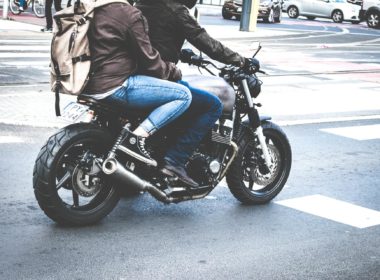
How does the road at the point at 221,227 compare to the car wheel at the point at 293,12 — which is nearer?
the road at the point at 221,227

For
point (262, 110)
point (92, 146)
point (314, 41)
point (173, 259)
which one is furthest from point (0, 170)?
point (314, 41)

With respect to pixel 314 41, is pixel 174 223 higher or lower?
higher

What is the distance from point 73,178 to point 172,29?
47.3 inches

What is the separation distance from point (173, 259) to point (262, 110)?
612 cm

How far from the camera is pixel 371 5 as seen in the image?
3734 cm

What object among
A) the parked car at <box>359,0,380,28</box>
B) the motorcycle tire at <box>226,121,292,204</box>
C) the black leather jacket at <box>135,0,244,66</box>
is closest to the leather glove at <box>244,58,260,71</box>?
the black leather jacket at <box>135,0,244,66</box>

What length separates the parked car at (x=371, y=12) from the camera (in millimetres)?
36844

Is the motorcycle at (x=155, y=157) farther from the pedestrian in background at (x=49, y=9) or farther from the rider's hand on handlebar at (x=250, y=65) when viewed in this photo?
the pedestrian in background at (x=49, y=9)

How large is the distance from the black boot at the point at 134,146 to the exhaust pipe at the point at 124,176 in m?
0.11

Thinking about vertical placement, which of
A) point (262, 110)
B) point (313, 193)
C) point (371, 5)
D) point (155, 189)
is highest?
point (155, 189)

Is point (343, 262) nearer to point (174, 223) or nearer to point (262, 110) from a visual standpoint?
point (174, 223)

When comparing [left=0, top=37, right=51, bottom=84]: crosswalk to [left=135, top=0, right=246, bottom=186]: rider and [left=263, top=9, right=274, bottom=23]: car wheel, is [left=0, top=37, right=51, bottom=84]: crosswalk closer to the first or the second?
[left=135, top=0, right=246, bottom=186]: rider

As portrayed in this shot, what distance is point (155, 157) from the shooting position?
18.5 feet

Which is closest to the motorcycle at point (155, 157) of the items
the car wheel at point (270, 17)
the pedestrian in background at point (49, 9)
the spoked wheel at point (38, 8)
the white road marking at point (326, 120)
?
the white road marking at point (326, 120)
